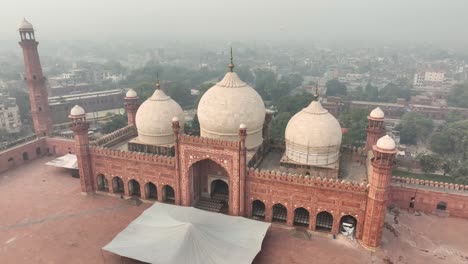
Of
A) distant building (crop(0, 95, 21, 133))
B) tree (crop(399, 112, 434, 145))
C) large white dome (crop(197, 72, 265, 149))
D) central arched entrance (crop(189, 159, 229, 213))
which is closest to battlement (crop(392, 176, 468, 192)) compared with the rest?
large white dome (crop(197, 72, 265, 149))

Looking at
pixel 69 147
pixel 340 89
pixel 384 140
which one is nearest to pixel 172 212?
pixel 384 140

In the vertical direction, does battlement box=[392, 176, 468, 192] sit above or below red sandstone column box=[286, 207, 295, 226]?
above

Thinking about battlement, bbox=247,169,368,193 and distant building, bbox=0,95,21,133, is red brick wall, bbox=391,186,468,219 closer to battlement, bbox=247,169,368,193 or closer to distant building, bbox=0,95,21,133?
battlement, bbox=247,169,368,193

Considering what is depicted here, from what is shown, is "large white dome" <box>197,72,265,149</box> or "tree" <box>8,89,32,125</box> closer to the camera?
"large white dome" <box>197,72,265,149</box>

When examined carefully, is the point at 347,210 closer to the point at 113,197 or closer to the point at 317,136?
the point at 317,136

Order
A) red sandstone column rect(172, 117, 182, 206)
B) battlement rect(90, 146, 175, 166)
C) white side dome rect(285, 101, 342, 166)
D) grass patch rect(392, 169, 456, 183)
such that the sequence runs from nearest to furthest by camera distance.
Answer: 1. white side dome rect(285, 101, 342, 166)
2. red sandstone column rect(172, 117, 182, 206)
3. battlement rect(90, 146, 175, 166)
4. grass patch rect(392, 169, 456, 183)

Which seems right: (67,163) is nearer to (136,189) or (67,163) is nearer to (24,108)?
(136,189)

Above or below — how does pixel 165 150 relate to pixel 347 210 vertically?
above

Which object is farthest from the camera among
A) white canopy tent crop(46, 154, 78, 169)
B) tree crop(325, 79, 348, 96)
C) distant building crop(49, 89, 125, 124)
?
tree crop(325, 79, 348, 96)
